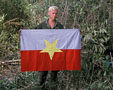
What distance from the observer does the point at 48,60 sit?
3.81m

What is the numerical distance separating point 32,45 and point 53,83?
0.71 metres

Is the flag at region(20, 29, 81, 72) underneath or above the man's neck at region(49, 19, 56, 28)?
underneath

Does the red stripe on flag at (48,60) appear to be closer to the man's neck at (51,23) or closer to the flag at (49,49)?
the flag at (49,49)

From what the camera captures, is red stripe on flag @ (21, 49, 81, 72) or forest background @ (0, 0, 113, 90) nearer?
red stripe on flag @ (21, 49, 81, 72)

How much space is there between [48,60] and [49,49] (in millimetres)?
180

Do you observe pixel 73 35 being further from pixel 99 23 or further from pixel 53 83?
pixel 99 23

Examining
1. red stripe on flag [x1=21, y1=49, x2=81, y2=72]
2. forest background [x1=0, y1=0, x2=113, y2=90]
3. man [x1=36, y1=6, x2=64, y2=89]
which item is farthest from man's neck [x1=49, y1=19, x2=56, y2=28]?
forest background [x1=0, y1=0, x2=113, y2=90]

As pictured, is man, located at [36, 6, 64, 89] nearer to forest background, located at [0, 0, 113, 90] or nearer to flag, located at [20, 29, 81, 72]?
flag, located at [20, 29, 81, 72]

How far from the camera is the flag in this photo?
373cm

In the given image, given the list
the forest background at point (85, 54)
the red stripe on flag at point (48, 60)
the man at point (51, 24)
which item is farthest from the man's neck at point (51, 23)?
the forest background at point (85, 54)

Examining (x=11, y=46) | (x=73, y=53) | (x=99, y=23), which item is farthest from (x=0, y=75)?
(x=99, y=23)

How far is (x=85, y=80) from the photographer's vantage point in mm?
4477

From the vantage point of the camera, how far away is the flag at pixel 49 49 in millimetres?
3730

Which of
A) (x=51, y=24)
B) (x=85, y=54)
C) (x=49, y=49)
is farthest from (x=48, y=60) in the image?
(x=85, y=54)
